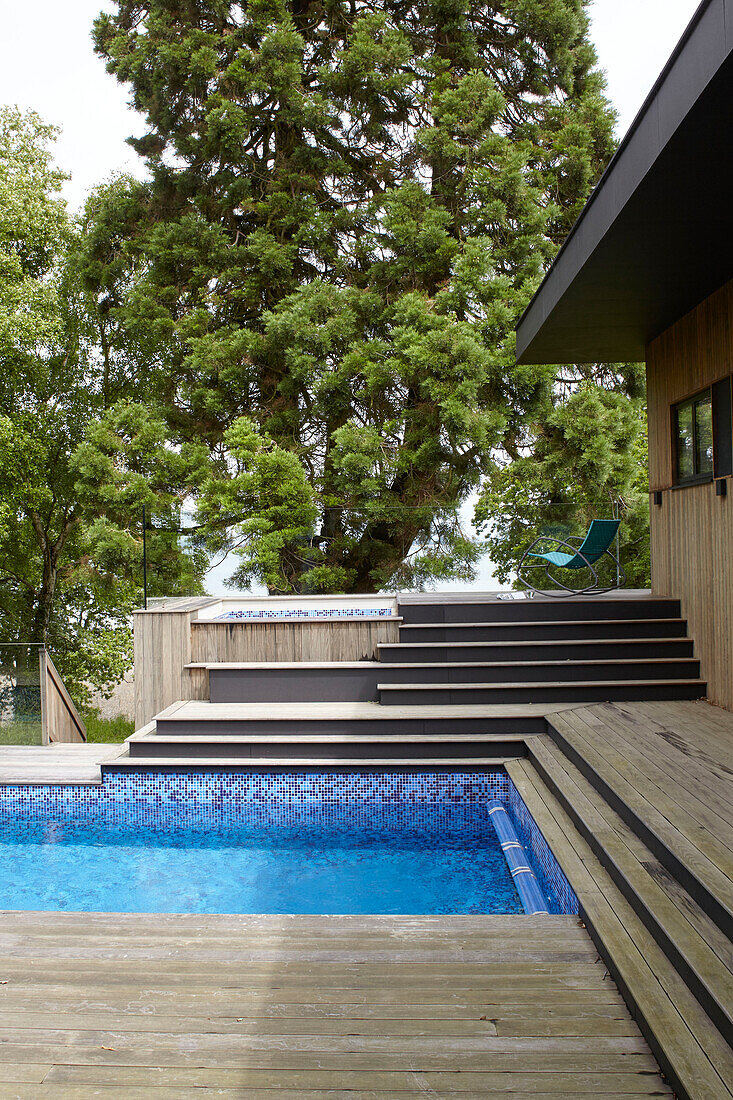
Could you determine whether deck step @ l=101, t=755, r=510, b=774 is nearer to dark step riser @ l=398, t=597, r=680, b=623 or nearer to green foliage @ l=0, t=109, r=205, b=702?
dark step riser @ l=398, t=597, r=680, b=623

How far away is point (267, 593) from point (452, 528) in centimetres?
189

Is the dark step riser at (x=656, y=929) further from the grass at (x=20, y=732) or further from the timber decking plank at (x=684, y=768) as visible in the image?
the grass at (x=20, y=732)

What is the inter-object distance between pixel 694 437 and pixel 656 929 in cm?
436

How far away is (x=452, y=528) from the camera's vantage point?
24.4ft

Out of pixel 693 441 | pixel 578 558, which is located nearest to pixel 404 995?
pixel 693 441

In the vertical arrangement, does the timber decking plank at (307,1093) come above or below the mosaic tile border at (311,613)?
below

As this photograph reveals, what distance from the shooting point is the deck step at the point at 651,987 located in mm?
1886

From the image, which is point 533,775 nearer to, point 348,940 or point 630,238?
point 348,940

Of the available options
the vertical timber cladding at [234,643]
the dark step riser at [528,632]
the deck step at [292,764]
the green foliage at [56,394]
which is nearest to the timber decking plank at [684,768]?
the deck step at [292,764]

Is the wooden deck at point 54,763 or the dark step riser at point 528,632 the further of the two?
the dark step riser at point 528,632

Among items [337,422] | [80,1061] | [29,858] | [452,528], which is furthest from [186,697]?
[337,422]

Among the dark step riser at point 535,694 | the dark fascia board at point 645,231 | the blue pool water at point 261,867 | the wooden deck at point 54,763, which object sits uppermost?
the dark fascia board at point 645,231

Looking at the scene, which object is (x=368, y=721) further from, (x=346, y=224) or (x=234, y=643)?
(x=346, y=224)

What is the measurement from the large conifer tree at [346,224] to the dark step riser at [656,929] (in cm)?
597
